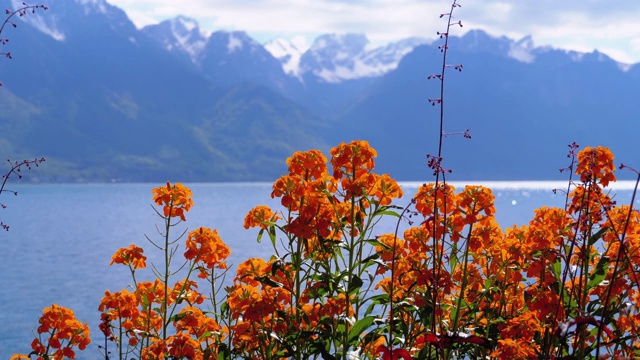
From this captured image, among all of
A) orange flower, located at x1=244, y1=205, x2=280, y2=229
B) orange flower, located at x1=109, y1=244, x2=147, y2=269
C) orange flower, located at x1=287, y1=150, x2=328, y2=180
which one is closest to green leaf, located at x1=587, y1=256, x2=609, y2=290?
orange flower, located at x1=287, y1=150, x2=328, y2=180

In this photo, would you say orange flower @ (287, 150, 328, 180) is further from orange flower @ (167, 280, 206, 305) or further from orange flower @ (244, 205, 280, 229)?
orange flower @ (167, 280, 206, 305)

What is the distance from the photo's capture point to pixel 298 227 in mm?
4832

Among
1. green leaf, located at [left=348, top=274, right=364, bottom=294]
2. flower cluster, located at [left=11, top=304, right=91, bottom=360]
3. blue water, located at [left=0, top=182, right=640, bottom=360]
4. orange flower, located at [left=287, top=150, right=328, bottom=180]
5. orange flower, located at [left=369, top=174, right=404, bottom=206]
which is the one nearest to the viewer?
green leaf, located at [left=348, top=274, right=364, bottom=294]

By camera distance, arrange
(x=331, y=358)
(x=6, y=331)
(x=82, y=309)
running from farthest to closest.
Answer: (x=82, y=309) → (x=6, y=331) → (x=331, y=358)

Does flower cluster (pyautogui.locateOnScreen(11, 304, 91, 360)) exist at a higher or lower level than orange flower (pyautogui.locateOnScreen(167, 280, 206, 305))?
lower

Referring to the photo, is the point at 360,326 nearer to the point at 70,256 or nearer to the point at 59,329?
the point at 59,329

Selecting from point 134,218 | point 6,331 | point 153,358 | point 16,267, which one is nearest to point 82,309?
point 6,331

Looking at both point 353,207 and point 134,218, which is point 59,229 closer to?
point 134,218

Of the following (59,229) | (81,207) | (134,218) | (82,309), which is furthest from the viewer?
(81,207)

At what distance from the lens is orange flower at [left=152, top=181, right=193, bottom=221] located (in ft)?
19.3

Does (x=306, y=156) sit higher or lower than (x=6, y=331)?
higher

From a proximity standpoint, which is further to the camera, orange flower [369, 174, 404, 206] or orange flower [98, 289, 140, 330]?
orange flower [98, 289, 140, 330]

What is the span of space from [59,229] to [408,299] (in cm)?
12577

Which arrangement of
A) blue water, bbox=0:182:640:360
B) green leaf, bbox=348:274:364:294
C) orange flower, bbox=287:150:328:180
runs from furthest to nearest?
blue water, bbox=0:182:640:360
orange flower, bbox=287:150:328:180
green leaf, bbox=348:274:364:294
